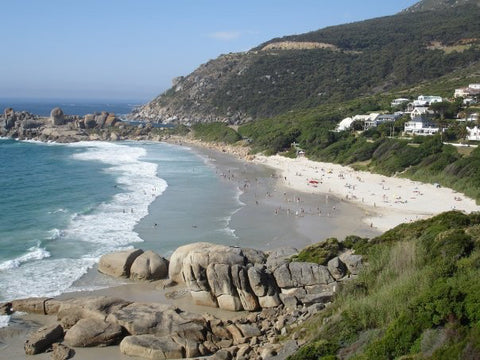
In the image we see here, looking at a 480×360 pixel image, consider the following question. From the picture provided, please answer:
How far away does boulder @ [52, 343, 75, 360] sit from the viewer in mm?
15609

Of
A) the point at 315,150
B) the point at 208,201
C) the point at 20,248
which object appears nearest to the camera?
the point at 20,248

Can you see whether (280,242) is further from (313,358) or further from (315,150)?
(315,150)

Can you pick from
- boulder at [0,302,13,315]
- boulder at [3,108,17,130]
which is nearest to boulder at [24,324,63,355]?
boulder at [0,302,13,315]

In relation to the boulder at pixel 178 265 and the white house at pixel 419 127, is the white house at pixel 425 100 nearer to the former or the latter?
the white house at pixel 419 127

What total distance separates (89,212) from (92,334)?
18.8 meters

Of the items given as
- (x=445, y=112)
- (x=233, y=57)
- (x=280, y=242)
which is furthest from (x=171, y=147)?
(x=233, y=57)

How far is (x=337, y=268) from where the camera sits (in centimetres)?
1870

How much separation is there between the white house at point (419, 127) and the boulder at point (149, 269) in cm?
4120

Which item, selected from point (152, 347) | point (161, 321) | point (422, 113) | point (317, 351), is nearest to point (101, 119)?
point (422, 113)

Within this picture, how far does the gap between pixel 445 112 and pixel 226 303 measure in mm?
51582

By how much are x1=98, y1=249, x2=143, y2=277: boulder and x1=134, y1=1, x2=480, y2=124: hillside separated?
8177 cm

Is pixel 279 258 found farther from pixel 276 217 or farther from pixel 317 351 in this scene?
pixel 276 217

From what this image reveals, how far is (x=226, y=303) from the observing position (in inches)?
742

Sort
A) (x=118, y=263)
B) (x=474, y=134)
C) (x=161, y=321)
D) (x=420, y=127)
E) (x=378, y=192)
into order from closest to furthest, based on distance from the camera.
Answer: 1. (x=161, y=321)
2. (x=118, y=263)
3. (x=378, y=192)
4. (x=474, y=134)
5. (x=420, y=127)
